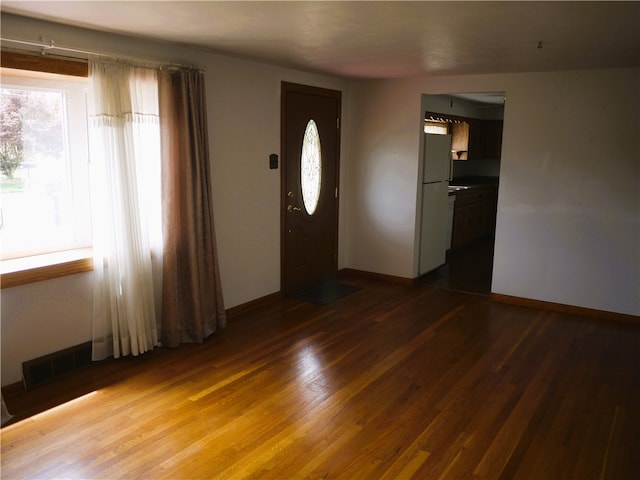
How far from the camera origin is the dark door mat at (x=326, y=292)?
5.29 m

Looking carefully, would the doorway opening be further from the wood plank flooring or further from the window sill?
the window sill

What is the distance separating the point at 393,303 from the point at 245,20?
3.19 metres

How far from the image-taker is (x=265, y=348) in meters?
4.00

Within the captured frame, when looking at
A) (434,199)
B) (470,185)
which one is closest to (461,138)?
(470,185)

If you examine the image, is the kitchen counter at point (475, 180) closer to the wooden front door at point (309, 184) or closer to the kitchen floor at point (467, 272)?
the kitchen floor at point (467, 272)

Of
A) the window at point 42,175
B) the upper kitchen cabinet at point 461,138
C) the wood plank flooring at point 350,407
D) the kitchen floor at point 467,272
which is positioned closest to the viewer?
the wood plank flooring at point 350,407

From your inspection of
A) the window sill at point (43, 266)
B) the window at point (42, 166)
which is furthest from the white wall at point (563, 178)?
the window sill at point (43, 266)

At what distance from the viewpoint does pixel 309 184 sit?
5.55 m

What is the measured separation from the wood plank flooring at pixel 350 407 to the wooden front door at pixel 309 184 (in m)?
1.07

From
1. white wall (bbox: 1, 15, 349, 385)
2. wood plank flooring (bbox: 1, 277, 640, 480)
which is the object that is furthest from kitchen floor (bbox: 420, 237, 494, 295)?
white wall (bbox: 1, 15, 349, 385)

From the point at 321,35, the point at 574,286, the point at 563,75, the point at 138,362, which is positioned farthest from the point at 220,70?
the point at 574,286

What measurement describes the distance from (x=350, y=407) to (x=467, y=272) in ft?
12.5

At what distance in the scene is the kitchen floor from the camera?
231 inches

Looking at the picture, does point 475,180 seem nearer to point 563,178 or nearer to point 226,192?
point 563,178
